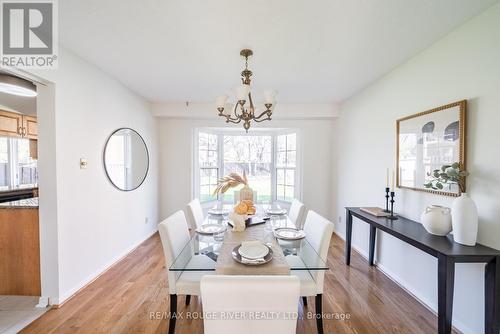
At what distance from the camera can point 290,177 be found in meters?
4.27

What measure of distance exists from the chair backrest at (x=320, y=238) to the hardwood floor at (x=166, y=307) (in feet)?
1.64

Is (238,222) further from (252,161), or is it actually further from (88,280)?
(252,161)

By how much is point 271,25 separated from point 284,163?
2920 millimetres

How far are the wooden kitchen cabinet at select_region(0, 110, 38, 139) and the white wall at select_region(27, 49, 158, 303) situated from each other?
220 cm

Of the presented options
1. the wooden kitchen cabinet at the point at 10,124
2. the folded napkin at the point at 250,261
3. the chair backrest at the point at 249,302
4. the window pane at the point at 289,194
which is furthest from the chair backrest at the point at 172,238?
the wooden kitchen cabinet at the point at 10,124

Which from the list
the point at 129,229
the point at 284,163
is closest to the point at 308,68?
the point at 284,163

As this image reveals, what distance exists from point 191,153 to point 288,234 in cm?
280

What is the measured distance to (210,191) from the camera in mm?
4379

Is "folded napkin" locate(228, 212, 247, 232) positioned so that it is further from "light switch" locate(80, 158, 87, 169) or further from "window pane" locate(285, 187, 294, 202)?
"window pane" locate(285, 187, 294, 202)

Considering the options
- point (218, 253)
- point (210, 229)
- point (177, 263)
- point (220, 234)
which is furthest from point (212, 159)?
point (177, 263)

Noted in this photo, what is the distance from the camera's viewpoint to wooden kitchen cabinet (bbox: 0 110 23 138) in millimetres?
3338

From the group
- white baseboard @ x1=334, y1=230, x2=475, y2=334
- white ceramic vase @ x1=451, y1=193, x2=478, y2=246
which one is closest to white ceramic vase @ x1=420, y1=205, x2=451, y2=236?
white ceramic vase @ x1=451, y1=193, x2=478, y2=246

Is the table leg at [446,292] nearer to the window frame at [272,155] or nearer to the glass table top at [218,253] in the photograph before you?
the glass table top at [218,253]

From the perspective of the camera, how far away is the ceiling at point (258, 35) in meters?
1.48
